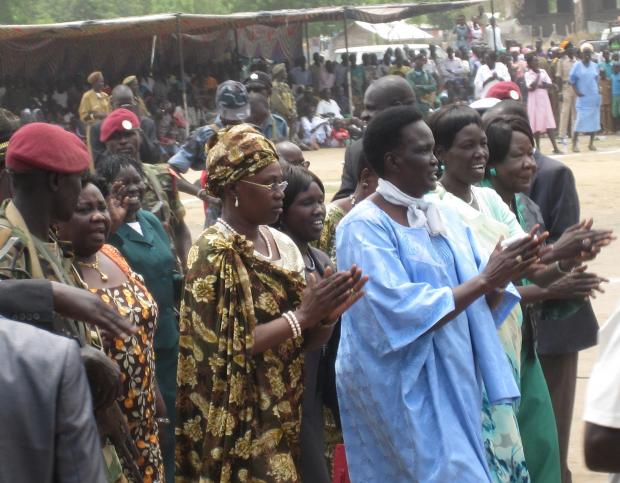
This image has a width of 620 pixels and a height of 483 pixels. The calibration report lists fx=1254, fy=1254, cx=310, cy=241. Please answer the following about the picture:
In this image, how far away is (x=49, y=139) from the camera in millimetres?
3650

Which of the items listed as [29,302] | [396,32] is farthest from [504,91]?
[396,32]

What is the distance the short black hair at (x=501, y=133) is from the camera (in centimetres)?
571

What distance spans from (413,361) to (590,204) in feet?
43.0

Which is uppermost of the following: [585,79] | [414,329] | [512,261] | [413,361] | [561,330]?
[512,261]

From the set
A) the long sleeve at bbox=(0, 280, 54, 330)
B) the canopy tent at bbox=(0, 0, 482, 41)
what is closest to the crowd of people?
the long sleeve at bbox=(0, 280, 54, 330)

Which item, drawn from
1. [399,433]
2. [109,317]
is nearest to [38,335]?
[109,317]

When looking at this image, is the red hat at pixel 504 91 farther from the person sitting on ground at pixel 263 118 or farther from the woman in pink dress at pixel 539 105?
the woman in pink dress at pixel 539 105

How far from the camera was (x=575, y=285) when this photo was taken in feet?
17.7

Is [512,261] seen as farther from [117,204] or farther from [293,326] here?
[117,204]

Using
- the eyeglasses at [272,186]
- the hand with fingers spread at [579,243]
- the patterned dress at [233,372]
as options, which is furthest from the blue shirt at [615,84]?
the patterned dress at [233,372]

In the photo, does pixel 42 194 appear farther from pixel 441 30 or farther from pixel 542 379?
pixel 441 30

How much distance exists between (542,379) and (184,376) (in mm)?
1772

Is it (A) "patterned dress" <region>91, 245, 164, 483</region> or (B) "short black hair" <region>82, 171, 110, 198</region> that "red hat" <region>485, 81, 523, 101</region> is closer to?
(B) "short black hair" <region>82, 171, 110, 198</region>

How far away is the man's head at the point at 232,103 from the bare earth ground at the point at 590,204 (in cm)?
272
